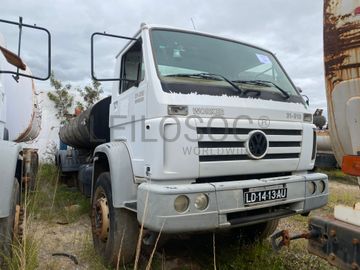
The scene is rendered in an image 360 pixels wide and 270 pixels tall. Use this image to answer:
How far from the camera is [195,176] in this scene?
2.90m

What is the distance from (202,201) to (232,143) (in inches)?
24.1

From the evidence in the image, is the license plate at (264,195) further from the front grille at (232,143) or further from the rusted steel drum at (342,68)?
the rusted steel drum at (342,68)

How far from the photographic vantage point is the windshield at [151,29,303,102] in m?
3.14

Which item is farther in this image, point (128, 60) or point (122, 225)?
point (128, 60)

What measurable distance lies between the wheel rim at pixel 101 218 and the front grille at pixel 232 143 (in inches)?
51.0

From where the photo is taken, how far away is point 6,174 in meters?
2.86

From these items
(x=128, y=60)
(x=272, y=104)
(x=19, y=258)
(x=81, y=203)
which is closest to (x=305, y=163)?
(x=272, y=104)

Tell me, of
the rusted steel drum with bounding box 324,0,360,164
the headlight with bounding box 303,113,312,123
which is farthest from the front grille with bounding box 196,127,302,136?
the rusted steel drum with bounding box 324,0,360,164

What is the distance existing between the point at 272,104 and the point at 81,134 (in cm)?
344

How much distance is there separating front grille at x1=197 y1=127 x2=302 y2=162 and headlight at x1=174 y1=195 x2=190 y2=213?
1.25 ft

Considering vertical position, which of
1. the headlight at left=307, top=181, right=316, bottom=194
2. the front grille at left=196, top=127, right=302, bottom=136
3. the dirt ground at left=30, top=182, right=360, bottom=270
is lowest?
the dirt ground at left=30, top=182, right=360, bottom=270

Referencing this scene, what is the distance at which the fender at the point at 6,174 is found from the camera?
2.74 metres

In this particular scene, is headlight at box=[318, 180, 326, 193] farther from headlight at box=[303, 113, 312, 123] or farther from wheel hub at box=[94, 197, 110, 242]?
wheel hub at box=[94, 197, 110, 242]

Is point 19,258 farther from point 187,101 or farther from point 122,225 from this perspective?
point 187,101
